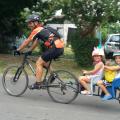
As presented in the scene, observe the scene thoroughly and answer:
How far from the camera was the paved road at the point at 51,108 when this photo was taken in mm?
8297

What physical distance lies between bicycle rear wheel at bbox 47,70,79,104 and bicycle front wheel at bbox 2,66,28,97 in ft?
2.28

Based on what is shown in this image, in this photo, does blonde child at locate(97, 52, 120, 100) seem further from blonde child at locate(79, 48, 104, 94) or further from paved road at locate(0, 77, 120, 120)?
paved road at locate(0, 77, 120, 120)

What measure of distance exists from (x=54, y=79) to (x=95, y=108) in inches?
42.2

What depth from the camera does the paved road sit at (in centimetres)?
830

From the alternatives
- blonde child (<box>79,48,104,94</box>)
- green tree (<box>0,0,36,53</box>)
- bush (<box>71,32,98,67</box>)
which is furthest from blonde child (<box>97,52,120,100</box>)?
green tree (<box>0,0,36,53</box>)

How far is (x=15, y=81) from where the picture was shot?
10312 mm

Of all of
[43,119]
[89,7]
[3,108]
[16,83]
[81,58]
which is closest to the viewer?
[43,119]

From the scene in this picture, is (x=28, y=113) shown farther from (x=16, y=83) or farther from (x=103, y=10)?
(x=103, y=10)

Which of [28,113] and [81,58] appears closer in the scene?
[28,113]

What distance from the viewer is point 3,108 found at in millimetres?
8891

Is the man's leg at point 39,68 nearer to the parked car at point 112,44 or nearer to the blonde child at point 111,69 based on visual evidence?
the blonde child at point 111,69

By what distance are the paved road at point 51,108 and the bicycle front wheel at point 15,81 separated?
16 cm

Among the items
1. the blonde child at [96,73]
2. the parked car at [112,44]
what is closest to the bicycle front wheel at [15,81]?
the blonde child at [96,73]

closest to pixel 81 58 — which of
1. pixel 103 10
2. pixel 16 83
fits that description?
pixel 103 10
